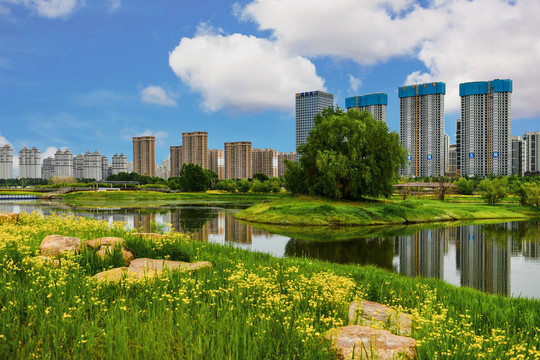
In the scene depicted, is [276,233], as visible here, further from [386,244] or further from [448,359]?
[448,359]

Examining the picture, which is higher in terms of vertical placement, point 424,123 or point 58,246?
point 424,123

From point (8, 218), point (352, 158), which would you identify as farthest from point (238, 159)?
point (8, 218)

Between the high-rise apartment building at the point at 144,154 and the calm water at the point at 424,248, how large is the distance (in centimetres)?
15460

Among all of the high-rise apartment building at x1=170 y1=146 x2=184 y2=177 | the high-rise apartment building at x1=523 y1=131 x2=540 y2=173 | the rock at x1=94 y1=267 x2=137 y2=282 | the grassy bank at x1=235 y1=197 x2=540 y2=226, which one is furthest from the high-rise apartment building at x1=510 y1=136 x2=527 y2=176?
the rock at x1=94 y1=267 x2=137 y2=282

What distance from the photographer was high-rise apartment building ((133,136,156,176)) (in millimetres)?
176250

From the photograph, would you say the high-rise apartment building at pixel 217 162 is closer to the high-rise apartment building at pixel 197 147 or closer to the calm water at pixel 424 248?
the high-rise apartment building at pixel 197 147

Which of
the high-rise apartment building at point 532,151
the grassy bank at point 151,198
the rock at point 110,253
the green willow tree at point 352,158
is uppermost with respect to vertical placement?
the high-rise apartment building at point 532,151

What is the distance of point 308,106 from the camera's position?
19675 cm

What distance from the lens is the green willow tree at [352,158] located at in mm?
37938

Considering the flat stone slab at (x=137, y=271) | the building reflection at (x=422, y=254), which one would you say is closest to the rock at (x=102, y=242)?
the flat stone slab at (x=137, y=271)

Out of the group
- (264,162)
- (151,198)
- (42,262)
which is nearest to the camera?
(42,262)

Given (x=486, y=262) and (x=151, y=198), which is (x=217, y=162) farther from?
(x=486, y=262)

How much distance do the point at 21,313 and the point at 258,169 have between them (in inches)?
6935

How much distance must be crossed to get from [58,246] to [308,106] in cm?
19386
